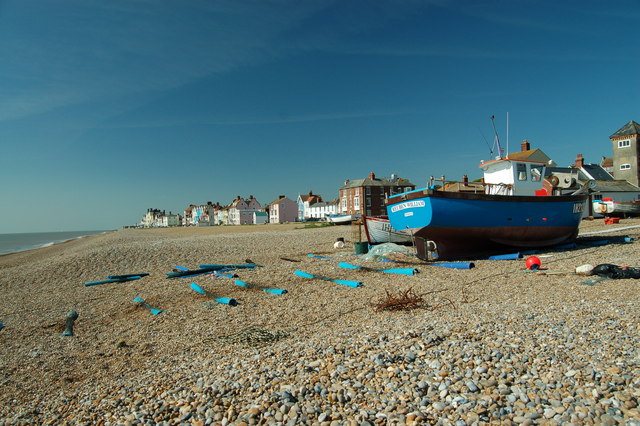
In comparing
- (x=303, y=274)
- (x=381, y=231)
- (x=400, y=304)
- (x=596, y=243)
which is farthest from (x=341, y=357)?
(x=596, y=243)

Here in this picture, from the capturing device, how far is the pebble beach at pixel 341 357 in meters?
3.40

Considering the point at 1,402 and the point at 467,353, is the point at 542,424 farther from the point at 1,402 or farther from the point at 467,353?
the point at 1,402

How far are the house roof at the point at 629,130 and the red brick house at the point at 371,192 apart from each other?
34.3 m

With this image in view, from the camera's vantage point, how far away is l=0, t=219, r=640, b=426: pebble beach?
3404 millimetres

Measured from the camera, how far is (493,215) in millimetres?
13969

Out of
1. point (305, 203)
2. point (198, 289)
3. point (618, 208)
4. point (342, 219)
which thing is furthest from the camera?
point (305, 203)

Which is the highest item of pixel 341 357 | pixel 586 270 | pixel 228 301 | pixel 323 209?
pixel 323 209

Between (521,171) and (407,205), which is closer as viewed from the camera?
(407,205)

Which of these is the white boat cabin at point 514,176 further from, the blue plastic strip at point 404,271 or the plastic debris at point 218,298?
the plastic debris at point 218,298

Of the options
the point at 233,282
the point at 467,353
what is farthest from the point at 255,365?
the point at 233,282

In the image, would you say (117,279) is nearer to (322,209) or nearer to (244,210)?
(322,209)

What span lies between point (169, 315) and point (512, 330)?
21.7 feet

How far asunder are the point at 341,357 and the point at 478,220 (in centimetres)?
1102

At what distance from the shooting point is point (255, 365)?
4.55 metres
